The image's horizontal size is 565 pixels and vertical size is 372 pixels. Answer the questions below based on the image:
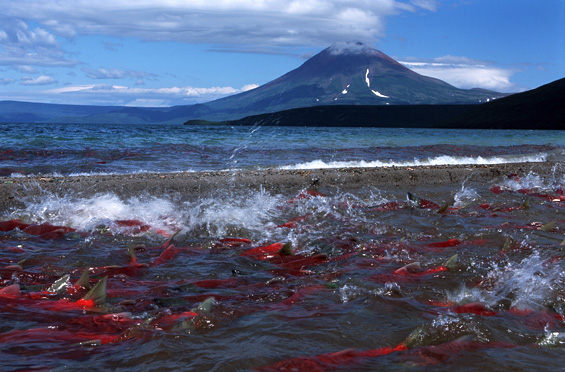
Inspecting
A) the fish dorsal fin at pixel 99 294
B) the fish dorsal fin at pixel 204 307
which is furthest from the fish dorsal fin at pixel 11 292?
the fish dorsal fin at pixel 204 307

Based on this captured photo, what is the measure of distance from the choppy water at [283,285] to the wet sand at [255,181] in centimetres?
33

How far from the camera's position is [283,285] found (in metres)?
3.21

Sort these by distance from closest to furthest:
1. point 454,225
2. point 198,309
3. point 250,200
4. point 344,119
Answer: point 198,309 → point 454,225 → point 250,200 → point 344,119

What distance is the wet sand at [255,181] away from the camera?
648cm

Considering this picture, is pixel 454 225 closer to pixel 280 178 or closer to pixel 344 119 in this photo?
pixel 280 178

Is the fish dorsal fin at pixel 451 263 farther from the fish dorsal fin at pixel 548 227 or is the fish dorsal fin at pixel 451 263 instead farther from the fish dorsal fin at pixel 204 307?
the fish dorsal fin at pixel 548 227

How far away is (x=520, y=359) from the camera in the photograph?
211cm

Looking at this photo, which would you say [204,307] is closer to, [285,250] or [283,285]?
[283,285]

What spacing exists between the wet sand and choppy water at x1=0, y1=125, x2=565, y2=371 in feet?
1.07

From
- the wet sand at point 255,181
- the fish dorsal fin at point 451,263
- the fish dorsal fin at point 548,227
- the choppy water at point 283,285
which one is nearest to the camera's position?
the choppy water at point 283,285

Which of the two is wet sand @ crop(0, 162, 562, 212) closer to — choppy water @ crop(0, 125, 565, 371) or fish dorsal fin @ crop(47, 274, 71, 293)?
choppy water @ crop(0, 125, 565, 371)

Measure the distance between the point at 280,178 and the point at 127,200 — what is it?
7.97 feet

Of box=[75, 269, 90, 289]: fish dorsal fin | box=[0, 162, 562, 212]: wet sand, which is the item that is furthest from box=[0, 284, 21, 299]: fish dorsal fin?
box=[0, 162, 562, 212]: wet sand

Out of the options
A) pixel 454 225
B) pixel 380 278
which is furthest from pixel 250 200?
pixel 380 278
